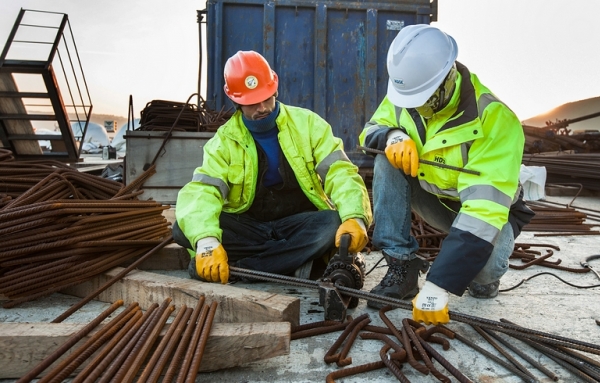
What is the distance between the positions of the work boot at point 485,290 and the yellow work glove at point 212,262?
1.49m

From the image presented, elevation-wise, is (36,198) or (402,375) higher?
(36,198)

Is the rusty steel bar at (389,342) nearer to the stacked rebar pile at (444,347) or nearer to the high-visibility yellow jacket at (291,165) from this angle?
the stacked rebar pile at (444,347)

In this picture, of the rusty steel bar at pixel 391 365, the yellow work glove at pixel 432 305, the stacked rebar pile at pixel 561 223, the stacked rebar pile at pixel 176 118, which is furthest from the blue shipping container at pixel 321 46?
the rusty steel bar at pixel 391 365

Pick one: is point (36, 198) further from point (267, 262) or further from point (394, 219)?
point (394, 219)

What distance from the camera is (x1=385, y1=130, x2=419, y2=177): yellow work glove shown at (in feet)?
9.14

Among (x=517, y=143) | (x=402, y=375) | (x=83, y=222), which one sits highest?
(x=517, y=143)

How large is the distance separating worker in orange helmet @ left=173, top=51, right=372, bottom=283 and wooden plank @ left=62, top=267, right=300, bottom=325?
0.84 feet

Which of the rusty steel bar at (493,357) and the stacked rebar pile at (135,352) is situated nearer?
the stacked rebar pile at (135,352)

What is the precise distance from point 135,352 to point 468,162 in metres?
1.80

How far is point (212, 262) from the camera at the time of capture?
2.86m

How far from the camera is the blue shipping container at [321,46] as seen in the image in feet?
21.7

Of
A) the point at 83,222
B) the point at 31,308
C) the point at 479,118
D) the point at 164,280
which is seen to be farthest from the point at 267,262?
the point at 479,118

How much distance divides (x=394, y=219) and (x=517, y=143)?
0.85 metres

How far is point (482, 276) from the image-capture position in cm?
294
